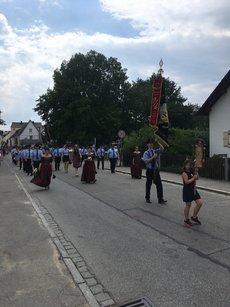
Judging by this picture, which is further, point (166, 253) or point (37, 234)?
point (37, 234)

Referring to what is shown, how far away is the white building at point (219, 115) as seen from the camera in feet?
77.6

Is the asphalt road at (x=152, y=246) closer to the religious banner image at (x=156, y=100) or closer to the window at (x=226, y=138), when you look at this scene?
the religious banner image at (x=156, y=100)

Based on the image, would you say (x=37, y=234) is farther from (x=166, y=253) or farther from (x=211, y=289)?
(x=211, y=289)

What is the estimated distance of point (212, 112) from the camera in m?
25.5

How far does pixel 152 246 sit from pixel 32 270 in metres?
2.20

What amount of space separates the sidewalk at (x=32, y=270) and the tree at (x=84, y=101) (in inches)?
1988

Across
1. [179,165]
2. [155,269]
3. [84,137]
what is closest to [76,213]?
[155,269]

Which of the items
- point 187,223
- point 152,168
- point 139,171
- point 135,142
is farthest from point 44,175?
point 135,142

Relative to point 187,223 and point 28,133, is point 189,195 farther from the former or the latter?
point 28,133

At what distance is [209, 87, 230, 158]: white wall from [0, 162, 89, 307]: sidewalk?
16297 mm

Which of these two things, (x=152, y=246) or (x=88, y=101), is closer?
(x=152, y=246)

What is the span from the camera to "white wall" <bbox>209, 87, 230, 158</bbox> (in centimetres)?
2384

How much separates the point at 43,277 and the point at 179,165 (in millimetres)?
18720

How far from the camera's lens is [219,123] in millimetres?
24641
